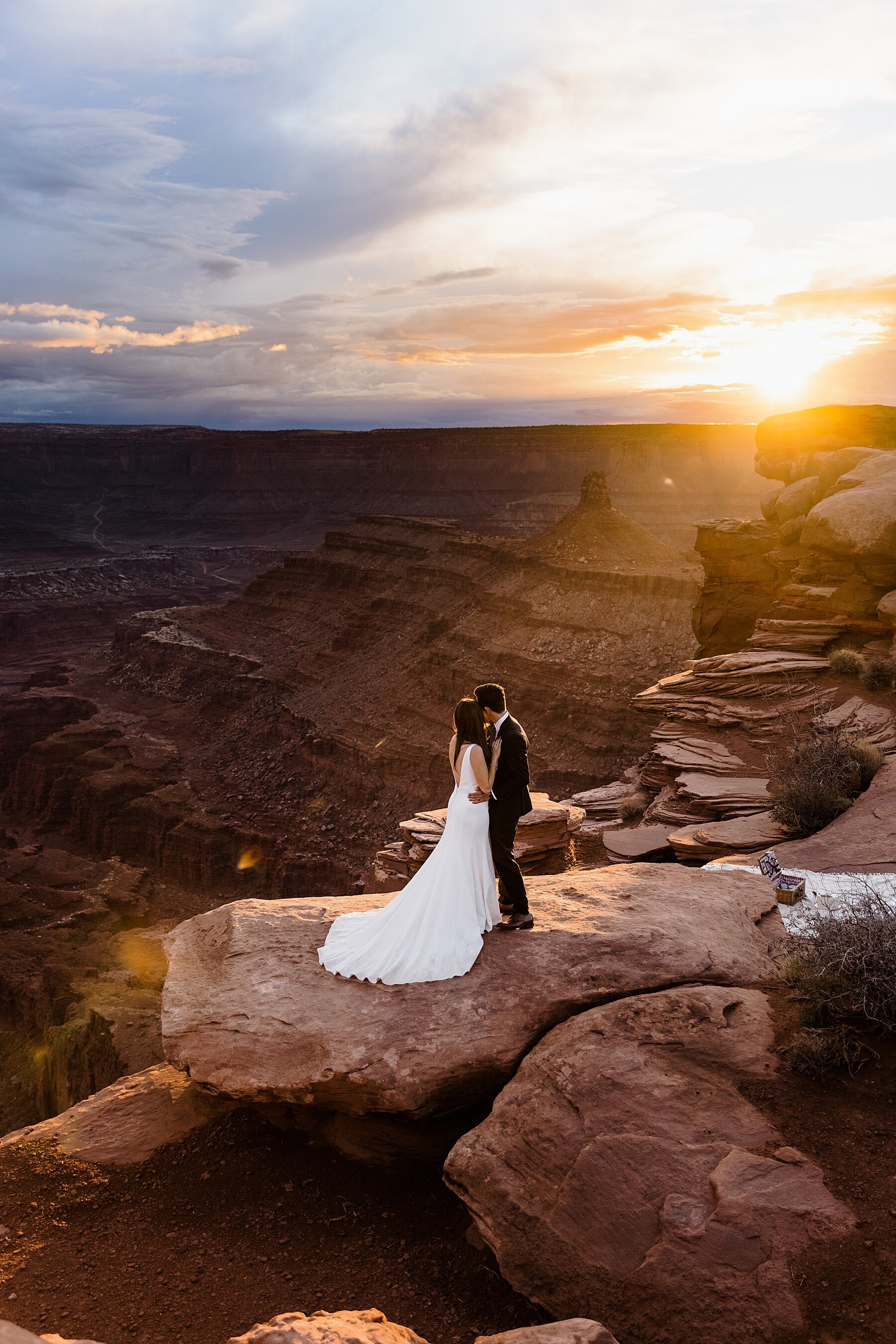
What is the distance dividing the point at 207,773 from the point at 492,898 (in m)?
34.7

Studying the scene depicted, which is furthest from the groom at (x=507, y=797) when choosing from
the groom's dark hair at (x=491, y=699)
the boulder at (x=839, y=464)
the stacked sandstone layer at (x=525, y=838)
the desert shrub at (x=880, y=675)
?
the boulder at (x=839, y=464)

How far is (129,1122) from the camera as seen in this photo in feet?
22.6

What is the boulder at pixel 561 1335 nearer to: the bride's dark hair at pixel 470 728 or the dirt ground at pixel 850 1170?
the dirt ground at pixel 850 1170

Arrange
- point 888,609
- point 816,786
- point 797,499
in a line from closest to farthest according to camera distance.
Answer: point 816,786 < point 888,609 < point 797,499

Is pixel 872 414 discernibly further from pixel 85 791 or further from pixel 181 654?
pixel 181 654

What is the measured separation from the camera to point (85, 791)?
37531 mm

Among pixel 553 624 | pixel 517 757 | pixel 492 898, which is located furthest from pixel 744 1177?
pixel 553 624

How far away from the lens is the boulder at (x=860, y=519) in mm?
16516

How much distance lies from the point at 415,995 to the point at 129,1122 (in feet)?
9.72

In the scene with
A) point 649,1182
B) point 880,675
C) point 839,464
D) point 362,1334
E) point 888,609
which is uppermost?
point 839,464

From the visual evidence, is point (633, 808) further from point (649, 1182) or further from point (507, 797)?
point (649, 1182)

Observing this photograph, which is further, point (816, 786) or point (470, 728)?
point (816, 786)

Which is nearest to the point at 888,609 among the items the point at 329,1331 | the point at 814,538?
the point at 814,538

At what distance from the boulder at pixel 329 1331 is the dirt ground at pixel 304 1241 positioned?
639 mm
